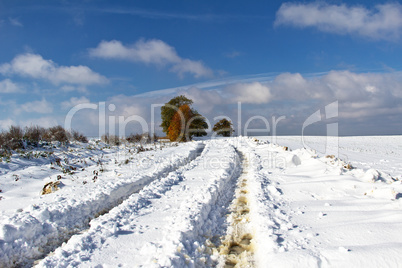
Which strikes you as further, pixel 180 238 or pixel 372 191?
pixel 372 191

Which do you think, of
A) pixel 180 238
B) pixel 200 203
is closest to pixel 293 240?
pixel 180 238

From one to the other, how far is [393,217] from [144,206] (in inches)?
183

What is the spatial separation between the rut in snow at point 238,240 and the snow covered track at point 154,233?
0.19m

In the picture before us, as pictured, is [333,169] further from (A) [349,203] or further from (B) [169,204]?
(B) [169,204]

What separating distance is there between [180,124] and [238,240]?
35.1 metres

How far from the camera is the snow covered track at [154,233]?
3586mm

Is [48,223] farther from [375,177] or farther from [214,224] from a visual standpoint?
[375,177]

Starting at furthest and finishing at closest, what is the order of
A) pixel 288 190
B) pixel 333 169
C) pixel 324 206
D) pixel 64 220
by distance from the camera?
pixel 333 169 → pixel 288 190 → pixel 324 206 → pixel 64 220

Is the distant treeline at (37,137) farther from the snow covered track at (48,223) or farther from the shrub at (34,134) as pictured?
the snow covered track at (48,223)

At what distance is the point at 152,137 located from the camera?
33000 mm

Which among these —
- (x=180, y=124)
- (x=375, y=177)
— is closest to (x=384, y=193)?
(x=375, y=177)

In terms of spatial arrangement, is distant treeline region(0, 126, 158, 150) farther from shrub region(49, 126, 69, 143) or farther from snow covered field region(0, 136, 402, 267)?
snow covered field region(0, 136, 402, 267)

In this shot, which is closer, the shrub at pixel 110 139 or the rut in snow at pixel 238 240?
the rut in snow at pixel 238 240

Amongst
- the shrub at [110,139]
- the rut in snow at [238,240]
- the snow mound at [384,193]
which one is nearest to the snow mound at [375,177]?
the snow mound at [384,193]
